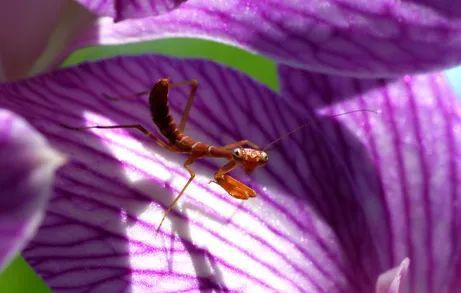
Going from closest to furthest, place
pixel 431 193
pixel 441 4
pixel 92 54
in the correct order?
pixel 441 4
pixel 431 193
pixel 92 54

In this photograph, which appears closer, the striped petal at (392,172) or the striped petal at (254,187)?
the striped petal at (254,187)

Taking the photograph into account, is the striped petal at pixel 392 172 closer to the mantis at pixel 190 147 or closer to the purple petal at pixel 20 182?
the mantis at pixel 190 147

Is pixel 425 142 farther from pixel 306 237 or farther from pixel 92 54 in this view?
pixel 92 54

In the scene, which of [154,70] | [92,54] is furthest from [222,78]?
[92,54]

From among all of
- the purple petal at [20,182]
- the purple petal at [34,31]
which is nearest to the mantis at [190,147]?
the purple petal at [34,31]

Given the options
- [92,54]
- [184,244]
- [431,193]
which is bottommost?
[184,244]

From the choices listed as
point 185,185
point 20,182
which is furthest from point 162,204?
point 20,182

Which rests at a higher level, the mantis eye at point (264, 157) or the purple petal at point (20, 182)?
the mantis eye at point (264, 157)

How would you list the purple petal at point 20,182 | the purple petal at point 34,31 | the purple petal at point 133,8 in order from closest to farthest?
1. the purple petal at point 20,182
2. the purple petal at point 133,8
3. the purple petal at point 34,31
